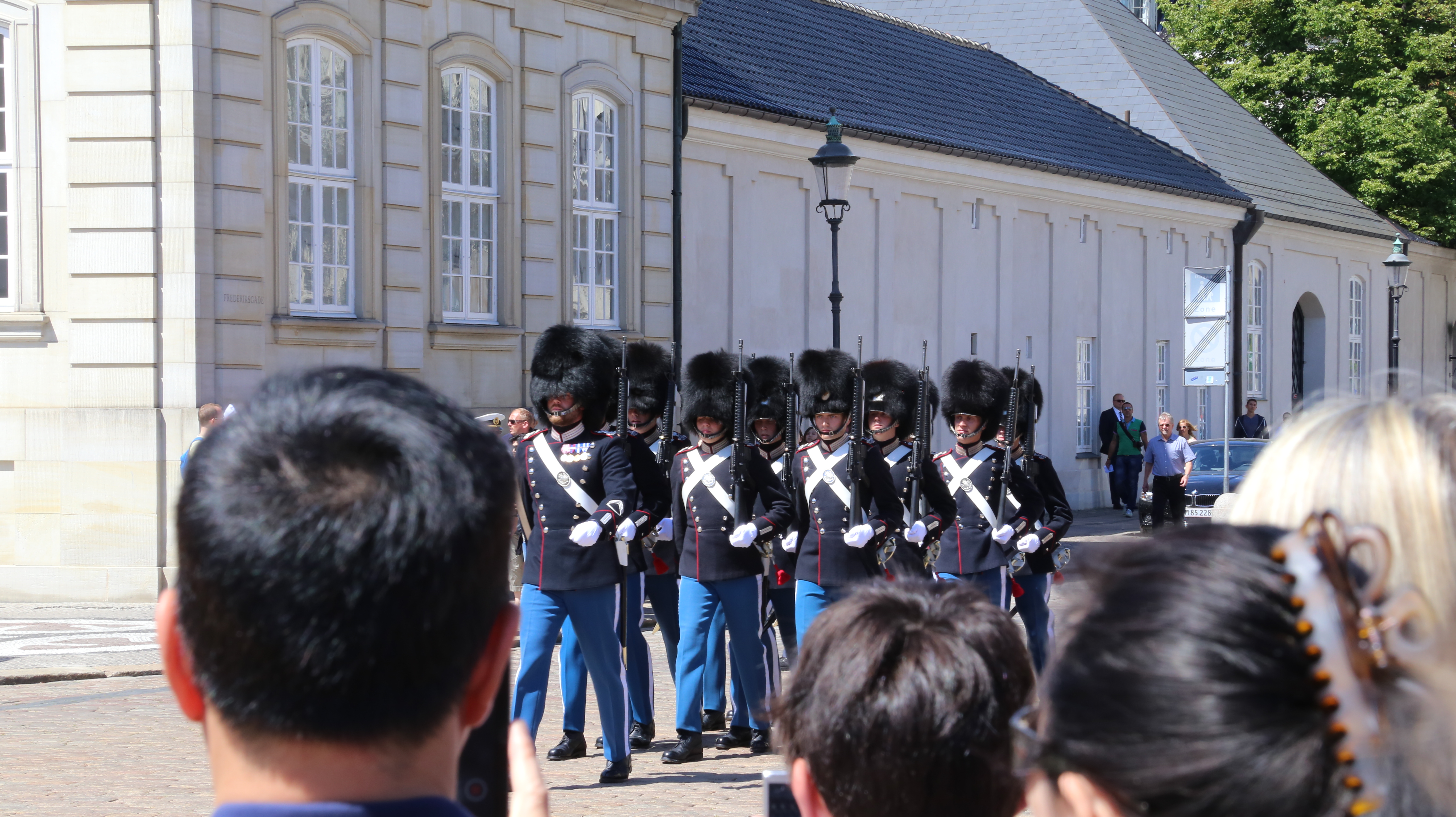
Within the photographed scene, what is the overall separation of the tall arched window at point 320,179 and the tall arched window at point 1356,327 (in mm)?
26457

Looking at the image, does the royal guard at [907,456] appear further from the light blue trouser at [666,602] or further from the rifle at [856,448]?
the light blue trouser at [666,602]

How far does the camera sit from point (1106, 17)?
35.2 meters

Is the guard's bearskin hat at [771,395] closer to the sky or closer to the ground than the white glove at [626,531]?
closer to the sky

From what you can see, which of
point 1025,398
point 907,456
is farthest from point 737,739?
point 1025,398

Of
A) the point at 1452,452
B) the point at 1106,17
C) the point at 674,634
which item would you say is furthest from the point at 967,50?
the point at 1452,452

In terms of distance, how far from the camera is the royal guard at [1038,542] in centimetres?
951

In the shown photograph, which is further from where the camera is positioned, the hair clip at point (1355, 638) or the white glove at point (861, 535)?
the white glove at point (861, 535)

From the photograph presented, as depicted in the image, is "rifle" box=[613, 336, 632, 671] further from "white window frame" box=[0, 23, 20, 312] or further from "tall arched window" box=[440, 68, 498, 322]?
"tall arched window" box=[440, 68, 498, 322]

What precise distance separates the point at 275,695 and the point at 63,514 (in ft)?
43.8

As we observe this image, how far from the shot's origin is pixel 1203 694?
135cm

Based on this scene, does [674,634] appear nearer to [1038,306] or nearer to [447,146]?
[447,146]

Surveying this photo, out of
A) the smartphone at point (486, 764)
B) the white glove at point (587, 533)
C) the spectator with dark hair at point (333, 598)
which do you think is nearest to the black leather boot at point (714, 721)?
the white glove at point (587, 533)

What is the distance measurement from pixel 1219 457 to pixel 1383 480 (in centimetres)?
2154

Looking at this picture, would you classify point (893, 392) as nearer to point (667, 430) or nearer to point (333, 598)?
point (667, 430)
